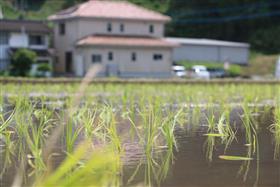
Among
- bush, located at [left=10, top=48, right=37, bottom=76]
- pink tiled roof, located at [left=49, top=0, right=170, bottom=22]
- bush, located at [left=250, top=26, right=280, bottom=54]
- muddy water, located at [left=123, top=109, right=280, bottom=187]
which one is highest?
pink tiled roof, located at [left=49, top=0, right=170, bottom=22]

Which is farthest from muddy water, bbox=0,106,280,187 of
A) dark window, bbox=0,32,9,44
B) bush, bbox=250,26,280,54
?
bush, bbox=250,26,280,54

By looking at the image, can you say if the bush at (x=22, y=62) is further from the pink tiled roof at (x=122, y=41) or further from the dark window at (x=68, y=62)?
the dark window at (x=68, y=62)

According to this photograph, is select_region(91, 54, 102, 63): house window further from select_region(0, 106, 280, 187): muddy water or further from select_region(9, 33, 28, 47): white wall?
select_region(0, 106, 280, 187): muddy water

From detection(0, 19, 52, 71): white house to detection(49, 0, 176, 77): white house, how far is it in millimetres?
1449

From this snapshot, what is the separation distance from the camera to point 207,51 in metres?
40.7

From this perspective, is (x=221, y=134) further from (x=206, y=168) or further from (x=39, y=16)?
(x=39, y=16)

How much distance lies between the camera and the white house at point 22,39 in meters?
32.7

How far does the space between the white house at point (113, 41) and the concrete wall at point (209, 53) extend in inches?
183

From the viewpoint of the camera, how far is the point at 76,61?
109 ft

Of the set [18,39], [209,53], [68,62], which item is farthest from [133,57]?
[209,53]

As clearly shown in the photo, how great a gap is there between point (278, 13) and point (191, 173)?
1883 inches

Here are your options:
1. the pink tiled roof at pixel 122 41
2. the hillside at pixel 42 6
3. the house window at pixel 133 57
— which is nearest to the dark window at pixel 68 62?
the pink tiled roof at pixel 122 41

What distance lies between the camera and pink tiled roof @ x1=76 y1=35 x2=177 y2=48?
32.3 meters

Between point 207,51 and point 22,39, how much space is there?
13757 mm
